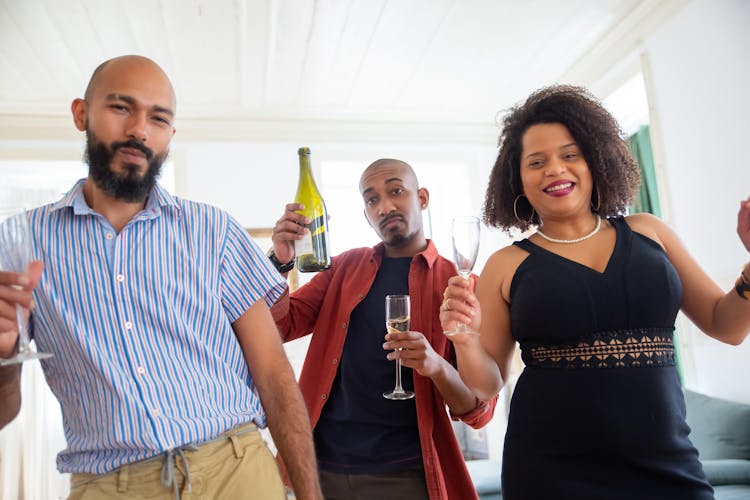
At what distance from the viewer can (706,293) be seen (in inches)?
57.3

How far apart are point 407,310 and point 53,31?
124 inches

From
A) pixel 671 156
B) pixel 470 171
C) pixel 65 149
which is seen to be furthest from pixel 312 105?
pixel 671 156

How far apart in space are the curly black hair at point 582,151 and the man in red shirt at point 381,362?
16.0 inches

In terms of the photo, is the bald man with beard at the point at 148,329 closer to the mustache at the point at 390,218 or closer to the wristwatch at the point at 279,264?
the wristwatch at the point at 279,264

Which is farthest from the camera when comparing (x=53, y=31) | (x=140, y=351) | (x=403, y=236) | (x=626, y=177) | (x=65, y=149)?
(x=65, y=149)

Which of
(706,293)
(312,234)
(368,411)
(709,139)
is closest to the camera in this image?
(706,293)

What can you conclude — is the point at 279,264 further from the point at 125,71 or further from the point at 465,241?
the point at 125,71

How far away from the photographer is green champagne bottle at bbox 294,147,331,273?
6.72 feet

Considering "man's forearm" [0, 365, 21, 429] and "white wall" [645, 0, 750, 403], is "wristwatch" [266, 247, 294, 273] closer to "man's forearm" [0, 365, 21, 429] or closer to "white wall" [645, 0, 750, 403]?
"man's forearm" [0, 365, 21, 429]

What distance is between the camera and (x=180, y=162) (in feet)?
16.1

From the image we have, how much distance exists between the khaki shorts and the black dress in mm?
619

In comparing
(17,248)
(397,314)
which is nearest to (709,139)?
(397,314)

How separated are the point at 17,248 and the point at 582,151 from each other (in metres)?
1.34

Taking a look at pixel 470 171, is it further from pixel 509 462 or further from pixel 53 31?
pixel 509 462
